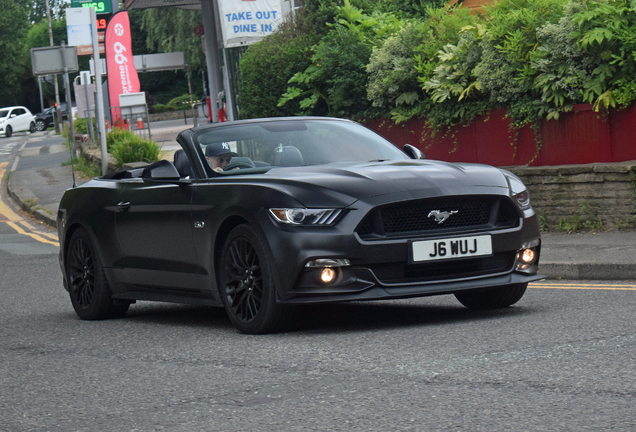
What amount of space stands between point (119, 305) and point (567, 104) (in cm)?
643

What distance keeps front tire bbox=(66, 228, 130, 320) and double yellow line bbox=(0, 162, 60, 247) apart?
782cm

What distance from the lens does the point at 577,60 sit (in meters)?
12.2

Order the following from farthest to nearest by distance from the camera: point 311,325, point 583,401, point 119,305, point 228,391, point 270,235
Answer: point 119,305 → point 311,325 → point 270,235 → point 228,391 → point 583,401

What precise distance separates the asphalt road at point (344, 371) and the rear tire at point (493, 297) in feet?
0.27

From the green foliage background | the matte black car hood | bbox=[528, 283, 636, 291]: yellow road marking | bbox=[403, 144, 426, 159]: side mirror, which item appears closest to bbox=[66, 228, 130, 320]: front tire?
the matte black car hood

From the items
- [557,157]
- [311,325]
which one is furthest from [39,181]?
[311,325]

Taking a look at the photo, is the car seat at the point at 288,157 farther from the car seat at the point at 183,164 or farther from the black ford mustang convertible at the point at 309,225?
the car seat at the point at 183,164

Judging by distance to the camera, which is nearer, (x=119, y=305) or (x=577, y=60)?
(x=119, y=305)

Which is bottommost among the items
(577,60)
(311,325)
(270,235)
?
(311,325)

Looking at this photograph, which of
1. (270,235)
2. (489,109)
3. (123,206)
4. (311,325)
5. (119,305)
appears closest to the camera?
(270,235)

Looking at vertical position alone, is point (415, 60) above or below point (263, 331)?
above

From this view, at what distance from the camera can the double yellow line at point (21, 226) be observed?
671 inches

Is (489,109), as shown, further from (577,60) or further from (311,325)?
(311,325)

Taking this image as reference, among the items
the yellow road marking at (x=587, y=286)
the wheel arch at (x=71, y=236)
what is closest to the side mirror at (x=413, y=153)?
the yellow road marking at (x=587, y=286)
